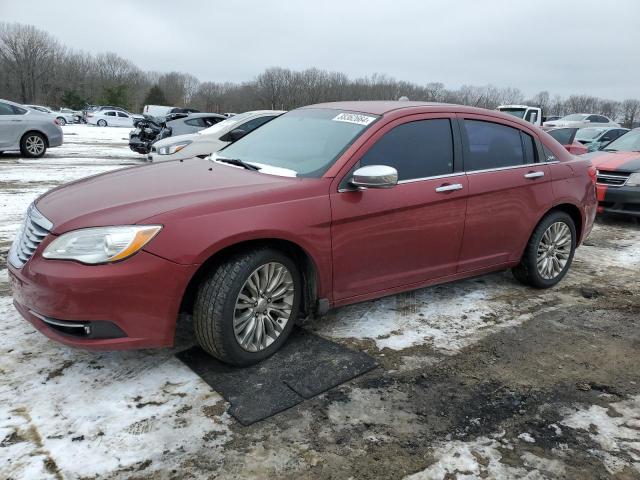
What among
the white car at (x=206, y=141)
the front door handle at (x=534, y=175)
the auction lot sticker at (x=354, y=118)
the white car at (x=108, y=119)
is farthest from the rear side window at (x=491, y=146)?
the white car at (x=108, y=119)

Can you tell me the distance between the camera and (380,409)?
2867mm

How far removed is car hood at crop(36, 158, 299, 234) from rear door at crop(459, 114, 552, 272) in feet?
5.36

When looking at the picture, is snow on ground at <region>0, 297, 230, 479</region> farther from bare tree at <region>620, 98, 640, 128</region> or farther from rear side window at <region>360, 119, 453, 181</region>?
bare tree at <region>620, 98, 640, 128</region>

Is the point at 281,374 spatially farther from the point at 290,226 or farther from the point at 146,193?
the point at 146,193

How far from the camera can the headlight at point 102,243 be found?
9.00 ft

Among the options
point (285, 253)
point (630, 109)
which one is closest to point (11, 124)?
point (285, 253)

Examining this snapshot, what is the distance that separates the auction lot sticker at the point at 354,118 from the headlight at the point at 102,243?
175 cm

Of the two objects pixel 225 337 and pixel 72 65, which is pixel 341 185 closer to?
pixel 225 337

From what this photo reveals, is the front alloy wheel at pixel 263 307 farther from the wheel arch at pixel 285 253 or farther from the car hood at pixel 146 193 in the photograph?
the car hood at pixel 146 193

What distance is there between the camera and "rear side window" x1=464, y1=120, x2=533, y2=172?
420cm

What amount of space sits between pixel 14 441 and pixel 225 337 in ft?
3.73

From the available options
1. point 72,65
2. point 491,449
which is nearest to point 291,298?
point 491,449

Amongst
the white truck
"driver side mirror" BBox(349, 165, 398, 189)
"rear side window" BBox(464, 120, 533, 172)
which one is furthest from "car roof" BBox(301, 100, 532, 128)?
the white truck

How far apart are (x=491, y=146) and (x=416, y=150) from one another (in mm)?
873
